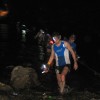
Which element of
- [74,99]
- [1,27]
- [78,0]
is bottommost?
[74,99]

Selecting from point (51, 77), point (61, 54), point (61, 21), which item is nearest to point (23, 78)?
point (61, 54)

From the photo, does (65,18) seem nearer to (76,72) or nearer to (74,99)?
(76,72)

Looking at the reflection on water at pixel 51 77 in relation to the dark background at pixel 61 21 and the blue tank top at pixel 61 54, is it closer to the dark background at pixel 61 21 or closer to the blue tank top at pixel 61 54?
the blue tank top at pixel 61 54

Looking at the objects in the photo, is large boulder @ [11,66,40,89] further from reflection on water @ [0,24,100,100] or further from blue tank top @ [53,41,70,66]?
blue tank top @ [53,41,70,66]

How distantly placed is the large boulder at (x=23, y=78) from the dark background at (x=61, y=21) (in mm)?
13509

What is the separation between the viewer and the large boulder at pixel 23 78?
12.5 metres

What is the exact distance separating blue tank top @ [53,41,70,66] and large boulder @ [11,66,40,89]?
192 centimetres

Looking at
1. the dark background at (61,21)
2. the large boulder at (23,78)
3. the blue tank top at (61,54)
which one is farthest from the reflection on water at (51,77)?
the dark background at (61,21)

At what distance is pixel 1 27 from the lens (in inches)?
1393

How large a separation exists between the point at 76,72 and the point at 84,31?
21.1 meters

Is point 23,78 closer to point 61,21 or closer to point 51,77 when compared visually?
point 51,77

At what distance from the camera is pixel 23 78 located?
12570 mm

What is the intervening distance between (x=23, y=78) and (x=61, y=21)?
29.1 meters

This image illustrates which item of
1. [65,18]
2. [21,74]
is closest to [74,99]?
[21,74]
